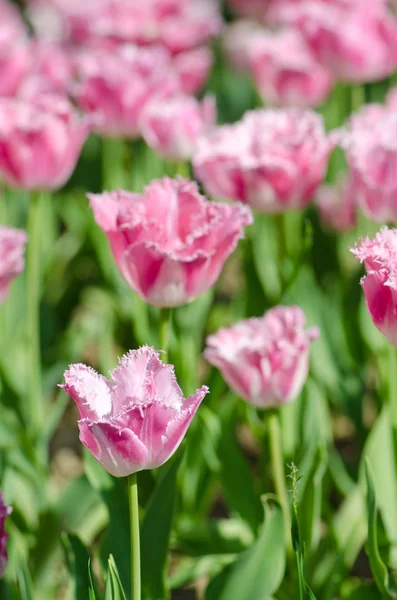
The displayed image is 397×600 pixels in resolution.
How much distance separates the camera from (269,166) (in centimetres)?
124

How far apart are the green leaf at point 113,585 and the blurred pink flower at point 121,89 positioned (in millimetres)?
942

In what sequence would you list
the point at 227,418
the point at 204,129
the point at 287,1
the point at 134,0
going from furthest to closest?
the point at 287,1
the point at 134,0
the point at 204,129
the point at 227,418

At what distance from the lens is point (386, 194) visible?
1144 millimetres

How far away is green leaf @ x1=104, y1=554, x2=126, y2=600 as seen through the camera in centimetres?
79

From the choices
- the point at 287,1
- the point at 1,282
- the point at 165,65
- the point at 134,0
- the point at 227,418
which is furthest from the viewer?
the point at 287,1

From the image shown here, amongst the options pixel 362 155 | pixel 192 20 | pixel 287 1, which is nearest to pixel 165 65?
pixel 192 20

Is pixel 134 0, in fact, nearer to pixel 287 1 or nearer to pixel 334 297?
pixel 287 1

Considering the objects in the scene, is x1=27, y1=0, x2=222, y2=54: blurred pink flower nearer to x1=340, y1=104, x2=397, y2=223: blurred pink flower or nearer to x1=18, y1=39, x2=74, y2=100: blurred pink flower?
x1=18, y1=39, x2=74, y2=100: blurred pink flower

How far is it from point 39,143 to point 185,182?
376 millimetres

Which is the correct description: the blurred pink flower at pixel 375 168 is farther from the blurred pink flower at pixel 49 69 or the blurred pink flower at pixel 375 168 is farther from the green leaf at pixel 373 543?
the blurred pink flower at pixel 49 69

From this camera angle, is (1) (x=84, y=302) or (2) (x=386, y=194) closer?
(2) (x=386, y=194)

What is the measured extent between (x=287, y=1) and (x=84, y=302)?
42.7 inches

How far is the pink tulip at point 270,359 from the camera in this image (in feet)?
3.39

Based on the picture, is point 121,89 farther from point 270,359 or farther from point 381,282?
point 381,282
